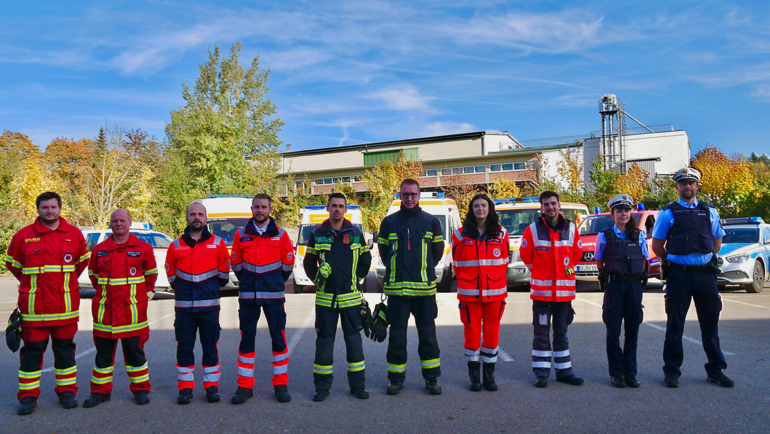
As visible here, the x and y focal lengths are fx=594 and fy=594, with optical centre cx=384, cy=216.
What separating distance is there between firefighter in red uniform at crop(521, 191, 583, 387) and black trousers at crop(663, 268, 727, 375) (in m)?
0.97

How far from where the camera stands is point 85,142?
59.2 meters

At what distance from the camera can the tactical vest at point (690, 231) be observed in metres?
5.95

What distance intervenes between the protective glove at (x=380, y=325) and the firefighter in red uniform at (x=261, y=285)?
0.89 meters

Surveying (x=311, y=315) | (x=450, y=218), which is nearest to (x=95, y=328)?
(x=311, y=315)

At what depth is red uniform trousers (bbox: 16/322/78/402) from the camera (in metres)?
5.34

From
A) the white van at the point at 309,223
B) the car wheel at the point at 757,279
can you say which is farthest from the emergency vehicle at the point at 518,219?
the car wheel at the point at 757,279

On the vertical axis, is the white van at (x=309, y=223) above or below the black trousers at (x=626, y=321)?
above

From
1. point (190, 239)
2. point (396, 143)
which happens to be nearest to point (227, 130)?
point (190, 239)

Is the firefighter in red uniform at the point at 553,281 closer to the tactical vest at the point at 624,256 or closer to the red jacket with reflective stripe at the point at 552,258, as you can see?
the red jacket with reflective stripe at the point at 552,258

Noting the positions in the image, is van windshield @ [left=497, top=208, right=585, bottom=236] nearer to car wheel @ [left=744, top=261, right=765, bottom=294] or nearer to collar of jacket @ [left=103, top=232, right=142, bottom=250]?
car wheel @ [left=744, top=261, right=765, bottom=294]

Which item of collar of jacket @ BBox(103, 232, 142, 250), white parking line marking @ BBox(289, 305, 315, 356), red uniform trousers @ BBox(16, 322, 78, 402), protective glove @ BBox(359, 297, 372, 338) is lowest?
white parking line marking @ BBox(289, 305, 315, 356)

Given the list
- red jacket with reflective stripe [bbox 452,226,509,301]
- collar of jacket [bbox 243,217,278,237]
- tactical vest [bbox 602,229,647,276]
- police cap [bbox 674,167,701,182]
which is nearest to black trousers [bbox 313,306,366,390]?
collar of jacket [bbox 243,217,278,237]

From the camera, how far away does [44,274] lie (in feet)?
17.9

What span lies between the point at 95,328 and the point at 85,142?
6066 centimetres
